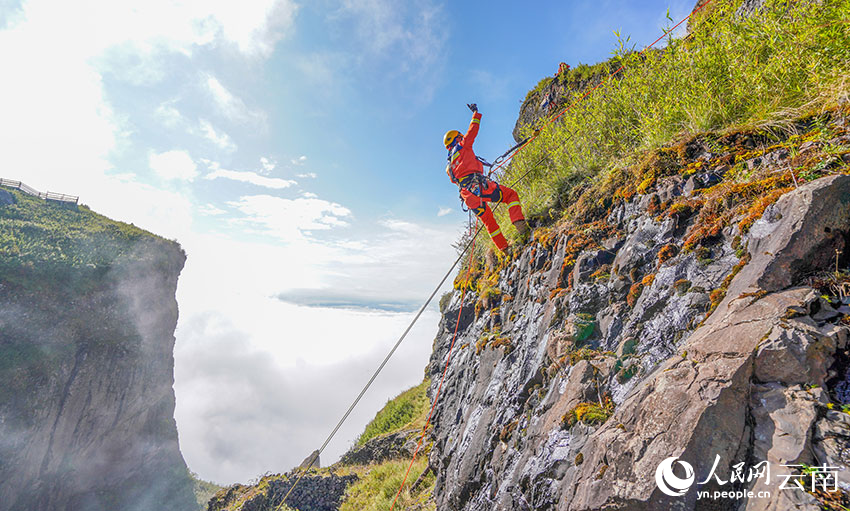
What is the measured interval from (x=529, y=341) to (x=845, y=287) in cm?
327

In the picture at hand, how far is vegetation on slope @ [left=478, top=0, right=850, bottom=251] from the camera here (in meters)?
3.22

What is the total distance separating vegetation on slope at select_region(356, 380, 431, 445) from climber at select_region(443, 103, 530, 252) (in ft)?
29.7

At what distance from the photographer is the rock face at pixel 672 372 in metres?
1.88

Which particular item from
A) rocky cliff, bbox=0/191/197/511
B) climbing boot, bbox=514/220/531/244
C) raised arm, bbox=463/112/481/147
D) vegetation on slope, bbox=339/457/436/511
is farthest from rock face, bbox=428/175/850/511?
rocky cliff, bbox=0/191/197/511

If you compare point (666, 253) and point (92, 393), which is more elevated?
point (666, 253)

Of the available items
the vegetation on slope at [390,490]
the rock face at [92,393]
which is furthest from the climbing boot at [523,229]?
the rock face at [92,393]

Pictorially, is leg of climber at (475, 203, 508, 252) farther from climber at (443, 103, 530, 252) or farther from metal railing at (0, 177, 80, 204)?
metal railing at (0, 177, 80, 204)

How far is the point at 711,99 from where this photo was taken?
13.1ft

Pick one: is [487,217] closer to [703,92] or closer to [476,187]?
[476,187]

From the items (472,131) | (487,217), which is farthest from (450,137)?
(487,217)

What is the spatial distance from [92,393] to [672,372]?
46.1m

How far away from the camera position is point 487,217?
6.71 m

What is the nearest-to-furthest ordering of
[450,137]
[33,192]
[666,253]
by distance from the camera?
[666,253] → [450,137] → [33,192]

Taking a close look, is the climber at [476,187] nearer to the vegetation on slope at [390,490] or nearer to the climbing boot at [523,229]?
the climbing boot at [523,229]
